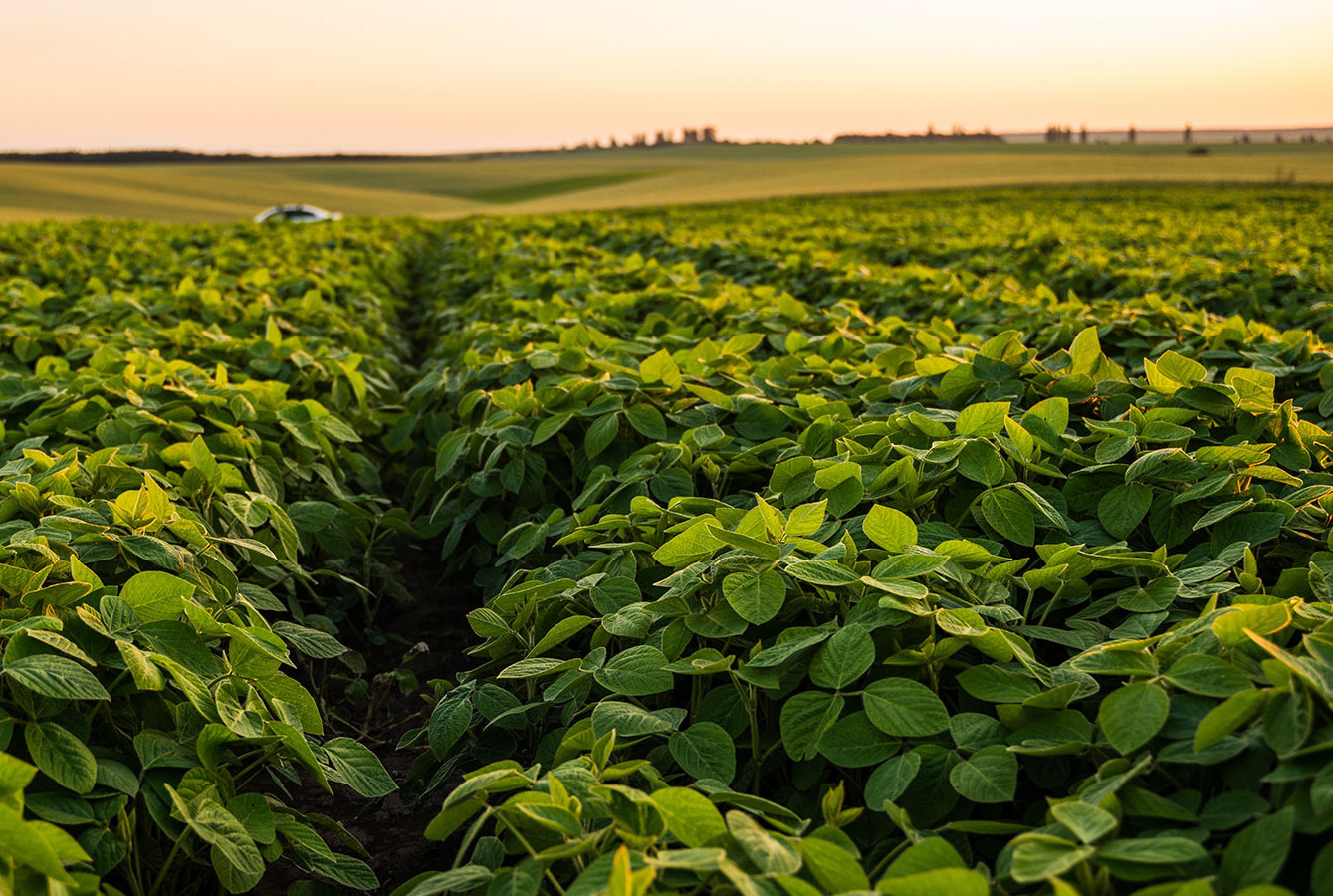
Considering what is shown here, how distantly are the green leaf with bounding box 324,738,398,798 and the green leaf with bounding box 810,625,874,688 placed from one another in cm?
78

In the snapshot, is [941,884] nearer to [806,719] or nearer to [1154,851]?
[1154,851]

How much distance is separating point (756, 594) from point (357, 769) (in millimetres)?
793

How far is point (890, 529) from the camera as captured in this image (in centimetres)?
174

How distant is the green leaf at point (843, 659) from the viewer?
146 cm

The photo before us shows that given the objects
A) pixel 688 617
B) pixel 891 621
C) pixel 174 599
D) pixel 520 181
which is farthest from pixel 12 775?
pixel 520 181

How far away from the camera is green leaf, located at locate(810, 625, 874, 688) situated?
146cm

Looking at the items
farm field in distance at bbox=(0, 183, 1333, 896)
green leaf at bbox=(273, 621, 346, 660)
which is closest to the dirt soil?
farm field in distance at bbox=(0, 183, 1333, 896)

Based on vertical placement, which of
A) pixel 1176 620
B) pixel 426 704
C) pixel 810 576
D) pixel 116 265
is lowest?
pixel 426 704

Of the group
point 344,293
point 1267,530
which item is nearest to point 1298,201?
point 344,293

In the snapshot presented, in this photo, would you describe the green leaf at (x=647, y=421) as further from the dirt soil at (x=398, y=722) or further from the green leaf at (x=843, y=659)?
the green leaf at (x=843, y=659)

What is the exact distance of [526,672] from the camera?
5.45 ft

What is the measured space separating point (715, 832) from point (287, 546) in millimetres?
1625

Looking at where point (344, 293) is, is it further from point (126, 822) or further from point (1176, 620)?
point (1176, 620)

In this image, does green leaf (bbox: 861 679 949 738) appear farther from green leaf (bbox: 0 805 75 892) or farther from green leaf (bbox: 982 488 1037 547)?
green leaf (bbox: 0 805 75 892)
